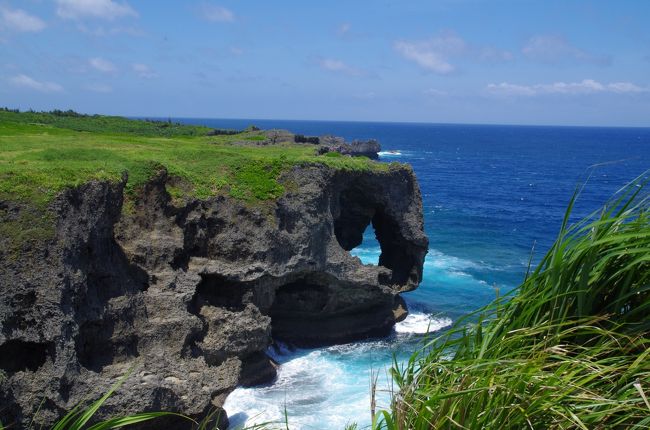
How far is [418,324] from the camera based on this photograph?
1287 inches

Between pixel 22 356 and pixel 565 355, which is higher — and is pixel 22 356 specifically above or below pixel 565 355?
below

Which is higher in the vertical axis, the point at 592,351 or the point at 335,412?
the point at 592,351

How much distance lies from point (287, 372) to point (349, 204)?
11268 mm

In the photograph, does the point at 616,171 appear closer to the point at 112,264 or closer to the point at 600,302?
the point at 112,264

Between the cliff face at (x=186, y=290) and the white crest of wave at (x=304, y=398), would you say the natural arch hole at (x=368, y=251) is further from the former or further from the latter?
the white crest of wave at (x=304, y=398)

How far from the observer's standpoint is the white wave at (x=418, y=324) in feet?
103

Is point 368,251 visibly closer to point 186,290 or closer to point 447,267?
point 447,267

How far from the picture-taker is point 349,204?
33469mm

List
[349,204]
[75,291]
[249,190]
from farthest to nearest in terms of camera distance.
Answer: [349,204]
[249,190]
[75,291]

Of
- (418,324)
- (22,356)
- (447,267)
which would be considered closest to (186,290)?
(22,356)

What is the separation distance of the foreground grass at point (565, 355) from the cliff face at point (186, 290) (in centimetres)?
1252

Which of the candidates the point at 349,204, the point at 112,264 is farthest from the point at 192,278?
the point at 349,204

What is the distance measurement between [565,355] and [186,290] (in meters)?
18.7

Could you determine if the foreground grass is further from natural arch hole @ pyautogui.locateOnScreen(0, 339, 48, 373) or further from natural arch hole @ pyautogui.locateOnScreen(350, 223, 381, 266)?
natural arch hole @ pyautogui.locateOnScreen(350, 223, 381, 266)
